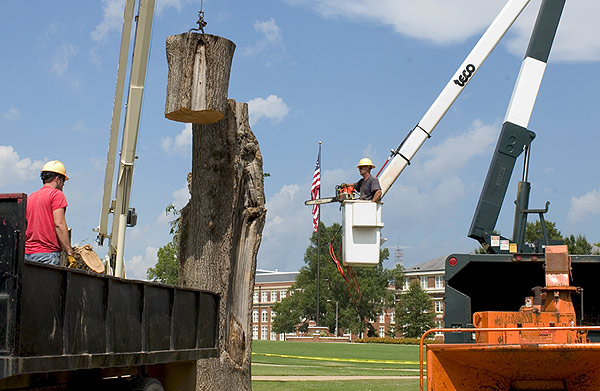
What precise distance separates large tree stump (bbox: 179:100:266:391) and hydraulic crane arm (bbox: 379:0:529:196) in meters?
5.13

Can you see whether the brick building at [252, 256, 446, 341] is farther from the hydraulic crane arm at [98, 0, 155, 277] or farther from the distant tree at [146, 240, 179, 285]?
the hydraulic crane arm at [98, 0, 155, 277]

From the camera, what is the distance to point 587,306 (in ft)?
37.3

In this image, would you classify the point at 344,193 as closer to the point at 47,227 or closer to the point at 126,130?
the point at 126,130

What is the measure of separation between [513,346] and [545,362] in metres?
0.49

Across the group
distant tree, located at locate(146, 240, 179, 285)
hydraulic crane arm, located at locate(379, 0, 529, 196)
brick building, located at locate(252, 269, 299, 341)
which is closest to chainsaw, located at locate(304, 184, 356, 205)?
hydraulic crane arm, located at locate(379, 0, 529, 196)

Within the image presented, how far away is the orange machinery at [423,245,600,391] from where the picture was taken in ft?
28.7

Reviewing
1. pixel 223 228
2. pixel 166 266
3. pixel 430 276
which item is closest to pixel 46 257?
pixel 223 228

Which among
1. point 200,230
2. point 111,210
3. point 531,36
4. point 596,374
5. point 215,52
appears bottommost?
point 596,374

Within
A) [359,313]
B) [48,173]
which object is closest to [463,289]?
[48,173]

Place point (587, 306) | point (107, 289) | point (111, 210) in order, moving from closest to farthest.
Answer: point (107, 289)
point (587, 306)
point (111, 210)

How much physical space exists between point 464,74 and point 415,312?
83.9 meters

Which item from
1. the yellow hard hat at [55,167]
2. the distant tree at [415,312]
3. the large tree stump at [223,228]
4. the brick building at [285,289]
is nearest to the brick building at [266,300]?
the brick building at [285,289]

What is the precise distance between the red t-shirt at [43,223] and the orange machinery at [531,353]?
4072mm

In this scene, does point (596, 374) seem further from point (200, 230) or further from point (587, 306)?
point (200, 230)
